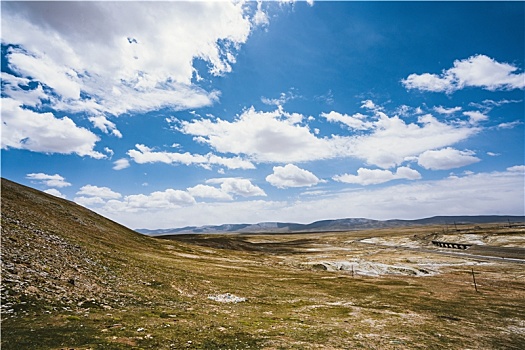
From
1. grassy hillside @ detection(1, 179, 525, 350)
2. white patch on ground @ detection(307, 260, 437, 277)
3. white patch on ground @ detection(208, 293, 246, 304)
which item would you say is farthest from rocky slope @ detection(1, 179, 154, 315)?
white patch on ground @ detection(307, 260, 437, 277)

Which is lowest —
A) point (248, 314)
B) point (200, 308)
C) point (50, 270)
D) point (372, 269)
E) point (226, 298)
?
point (372, 269)

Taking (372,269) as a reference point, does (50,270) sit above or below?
above

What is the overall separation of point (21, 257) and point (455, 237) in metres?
227

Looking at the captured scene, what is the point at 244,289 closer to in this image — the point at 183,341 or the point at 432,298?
the point at 183,341

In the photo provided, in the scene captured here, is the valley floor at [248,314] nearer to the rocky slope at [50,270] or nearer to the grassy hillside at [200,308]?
the grassy hillside at [200,308]

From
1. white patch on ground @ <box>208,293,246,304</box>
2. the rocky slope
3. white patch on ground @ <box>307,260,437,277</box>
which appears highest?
the rocky slope

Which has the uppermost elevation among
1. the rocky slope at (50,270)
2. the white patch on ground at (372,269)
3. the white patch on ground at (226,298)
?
the rocky slope at (50,270)

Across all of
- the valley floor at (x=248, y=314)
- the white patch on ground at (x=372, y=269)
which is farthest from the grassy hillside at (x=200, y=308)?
the white patch on ground at (x=372, y=269)

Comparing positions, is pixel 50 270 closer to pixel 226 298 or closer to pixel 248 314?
pixel 226 298

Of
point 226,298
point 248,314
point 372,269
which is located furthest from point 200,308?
point 372,269

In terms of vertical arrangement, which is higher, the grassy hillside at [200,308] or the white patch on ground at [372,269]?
the grassy hillside at [200,308]

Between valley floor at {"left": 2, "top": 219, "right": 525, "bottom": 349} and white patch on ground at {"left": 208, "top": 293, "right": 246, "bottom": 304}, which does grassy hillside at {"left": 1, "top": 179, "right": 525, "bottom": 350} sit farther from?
white patch on ground at {"left": 208, "top": 293, "right": 246, "bottom": 304}

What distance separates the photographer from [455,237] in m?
193

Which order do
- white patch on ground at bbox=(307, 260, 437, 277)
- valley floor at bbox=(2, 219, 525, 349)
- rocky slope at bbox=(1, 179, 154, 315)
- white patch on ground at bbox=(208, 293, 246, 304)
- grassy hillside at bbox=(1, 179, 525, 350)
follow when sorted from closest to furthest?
valley floor at bbox=(2, 219, 525, 349) → grassy hillside at bbox=(1, 179, 525, 350) → rocky slope at bbox=(1, 179, 154, 315) → white patch on ground at bbox=(208, 293, 246, 304) → white patch on ground at bbox=(307, 260, 437, 277)
